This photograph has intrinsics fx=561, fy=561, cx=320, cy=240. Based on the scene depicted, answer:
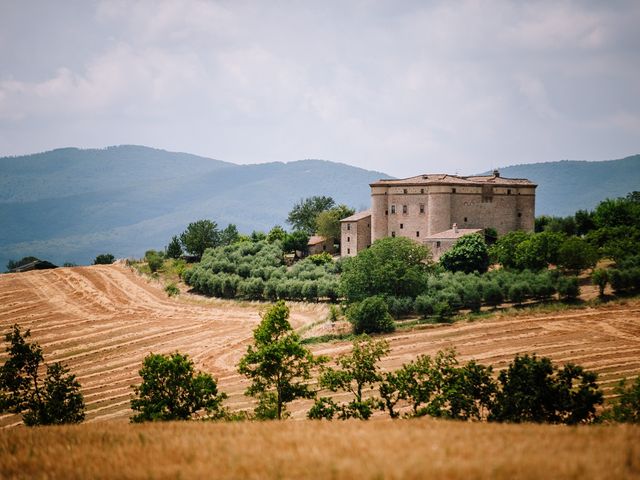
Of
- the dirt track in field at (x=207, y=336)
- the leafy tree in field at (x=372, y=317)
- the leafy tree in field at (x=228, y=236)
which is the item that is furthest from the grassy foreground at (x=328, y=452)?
the leafy tree in field at (x=228, y=236)

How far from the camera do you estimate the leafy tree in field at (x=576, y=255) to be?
60.3 m

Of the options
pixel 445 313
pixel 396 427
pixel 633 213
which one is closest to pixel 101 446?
pixel 396 427

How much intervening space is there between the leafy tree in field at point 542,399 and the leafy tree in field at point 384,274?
1450 inches

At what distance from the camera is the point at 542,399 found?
24266 mm

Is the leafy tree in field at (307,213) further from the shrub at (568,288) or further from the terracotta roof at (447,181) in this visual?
the shrub at (568,288)

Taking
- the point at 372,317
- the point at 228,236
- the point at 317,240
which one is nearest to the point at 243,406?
the point at 372,317

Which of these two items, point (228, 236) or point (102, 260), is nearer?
point (228, 236)

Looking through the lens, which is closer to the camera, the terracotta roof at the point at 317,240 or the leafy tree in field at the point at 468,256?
the leafy tree in field at the point at 468,256

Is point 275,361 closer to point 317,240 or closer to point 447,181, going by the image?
point 447,181

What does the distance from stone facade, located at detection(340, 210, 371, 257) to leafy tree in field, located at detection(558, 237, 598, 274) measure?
102ft

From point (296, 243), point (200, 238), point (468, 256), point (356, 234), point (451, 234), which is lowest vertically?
point (468, 256)

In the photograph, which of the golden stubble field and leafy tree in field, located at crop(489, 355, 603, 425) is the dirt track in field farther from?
leafy tree in field, located at crop(489, 355, 603, 425)

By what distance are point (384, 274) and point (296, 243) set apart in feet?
117

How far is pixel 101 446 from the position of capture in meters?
16.4
